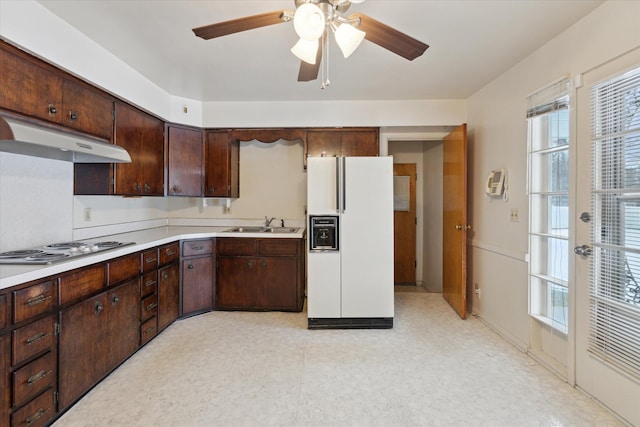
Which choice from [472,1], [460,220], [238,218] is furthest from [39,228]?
[460,220]

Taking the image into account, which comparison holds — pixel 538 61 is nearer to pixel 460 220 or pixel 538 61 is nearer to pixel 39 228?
pixel 460 220

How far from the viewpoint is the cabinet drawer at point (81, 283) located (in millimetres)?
1771

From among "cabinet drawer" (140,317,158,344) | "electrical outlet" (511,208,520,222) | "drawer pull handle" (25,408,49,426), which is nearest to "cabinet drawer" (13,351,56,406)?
"drawer pull handle" (25,408,49,426)

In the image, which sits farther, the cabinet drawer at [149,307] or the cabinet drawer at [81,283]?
the cabinet drawer at [149,307]

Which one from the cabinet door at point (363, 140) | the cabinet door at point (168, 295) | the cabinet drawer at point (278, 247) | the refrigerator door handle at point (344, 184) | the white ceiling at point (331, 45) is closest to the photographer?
the white ceiling at point (331, 45)

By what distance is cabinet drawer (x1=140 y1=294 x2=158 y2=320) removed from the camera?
2.57m

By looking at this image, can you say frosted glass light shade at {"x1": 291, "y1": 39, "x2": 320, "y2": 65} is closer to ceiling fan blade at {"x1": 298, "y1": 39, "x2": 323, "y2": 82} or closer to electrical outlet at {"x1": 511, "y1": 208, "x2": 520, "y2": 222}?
ceiling fan blade at {"x1": 298, "y1": 39, "x2": 323, "y2": 82}

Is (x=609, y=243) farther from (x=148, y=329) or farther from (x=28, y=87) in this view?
(x=28, y=87)

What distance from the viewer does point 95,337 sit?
2.02 m

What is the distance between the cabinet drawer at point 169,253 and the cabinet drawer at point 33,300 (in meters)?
1.13

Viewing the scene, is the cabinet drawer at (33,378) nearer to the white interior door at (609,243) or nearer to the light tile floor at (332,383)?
the light tile floor at (332,383)

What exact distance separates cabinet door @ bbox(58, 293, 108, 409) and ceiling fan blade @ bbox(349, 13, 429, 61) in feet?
7.40

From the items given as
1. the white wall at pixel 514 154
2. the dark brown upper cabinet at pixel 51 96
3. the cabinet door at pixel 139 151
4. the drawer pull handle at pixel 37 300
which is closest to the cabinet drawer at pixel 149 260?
the cabinet door at pixel 139 151

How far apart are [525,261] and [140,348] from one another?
3264 millimetres
